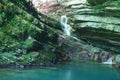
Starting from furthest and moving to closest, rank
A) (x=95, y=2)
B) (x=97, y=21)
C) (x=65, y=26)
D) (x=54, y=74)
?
1. (x=65, y=26)
2. (x=97, y=21)
3. (x=95, y=2)
4. (x=54, y=74)

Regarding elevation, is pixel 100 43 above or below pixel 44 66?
above

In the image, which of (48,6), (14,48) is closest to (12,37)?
(14,48)

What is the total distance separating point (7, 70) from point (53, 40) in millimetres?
6257

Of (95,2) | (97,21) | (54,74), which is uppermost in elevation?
(95,2)

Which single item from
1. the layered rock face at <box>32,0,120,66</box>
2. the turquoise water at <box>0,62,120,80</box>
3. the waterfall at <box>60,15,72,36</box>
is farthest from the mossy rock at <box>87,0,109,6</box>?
the waterfall at <box>60,15,72,36</box>

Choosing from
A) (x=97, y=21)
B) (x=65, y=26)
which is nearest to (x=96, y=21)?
(x=97, y=21)

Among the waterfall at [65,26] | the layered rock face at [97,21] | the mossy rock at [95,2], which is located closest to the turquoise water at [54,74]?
the layered rock face at [97,21]

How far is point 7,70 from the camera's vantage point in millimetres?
15539

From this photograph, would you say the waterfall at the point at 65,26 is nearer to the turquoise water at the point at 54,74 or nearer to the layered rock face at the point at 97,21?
the layered rock face at the point at 97,21

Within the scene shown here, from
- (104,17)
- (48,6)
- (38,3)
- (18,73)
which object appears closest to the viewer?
(18,73)

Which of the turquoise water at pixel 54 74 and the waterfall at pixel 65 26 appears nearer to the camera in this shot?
the turquoise water at pixel 54 74

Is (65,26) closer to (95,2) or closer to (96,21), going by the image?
(96,21)

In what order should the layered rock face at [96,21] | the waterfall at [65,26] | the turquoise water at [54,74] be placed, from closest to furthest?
the turquoise water at [54,74] < the layered rock face at [96,21] < the waterfall at [65,26]

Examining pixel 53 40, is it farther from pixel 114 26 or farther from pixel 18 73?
pixel 18 73
